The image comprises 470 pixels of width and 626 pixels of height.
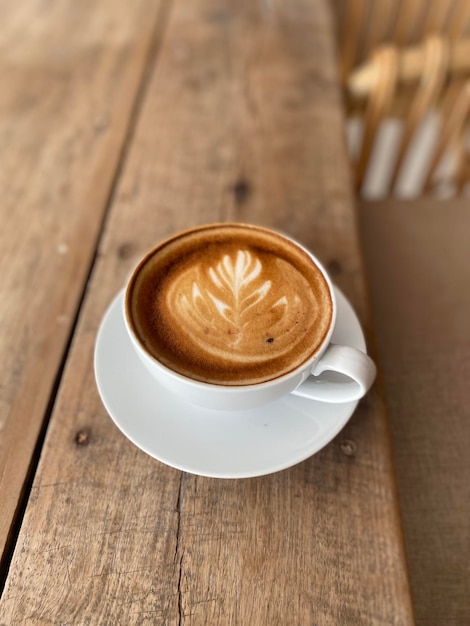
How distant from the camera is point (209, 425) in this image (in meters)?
0.48

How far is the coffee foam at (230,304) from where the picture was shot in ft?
1.52

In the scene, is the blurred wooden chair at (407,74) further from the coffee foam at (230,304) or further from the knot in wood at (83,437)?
the knot in wood at (83,437)

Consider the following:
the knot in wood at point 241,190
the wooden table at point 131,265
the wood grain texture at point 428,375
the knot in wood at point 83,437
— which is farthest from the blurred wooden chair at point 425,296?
the knot in wood at point 83,437

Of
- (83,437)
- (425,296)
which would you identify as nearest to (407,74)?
(425,296)

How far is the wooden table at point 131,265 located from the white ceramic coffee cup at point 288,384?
2.7 inches

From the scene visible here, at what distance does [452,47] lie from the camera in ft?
3.13

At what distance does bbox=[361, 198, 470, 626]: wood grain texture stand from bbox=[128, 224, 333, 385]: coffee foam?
0.85ft

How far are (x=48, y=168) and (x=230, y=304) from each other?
43 centimetres

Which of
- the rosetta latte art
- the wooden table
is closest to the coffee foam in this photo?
the rosetta latte art

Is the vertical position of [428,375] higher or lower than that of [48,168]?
lower

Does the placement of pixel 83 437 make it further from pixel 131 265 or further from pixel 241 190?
pixel 241 190

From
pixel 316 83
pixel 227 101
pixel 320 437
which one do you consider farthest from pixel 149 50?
pixel 320 437

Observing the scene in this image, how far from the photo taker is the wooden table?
0.43 meters

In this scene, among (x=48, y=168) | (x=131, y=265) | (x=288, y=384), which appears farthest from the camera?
(x=48, y=168)
